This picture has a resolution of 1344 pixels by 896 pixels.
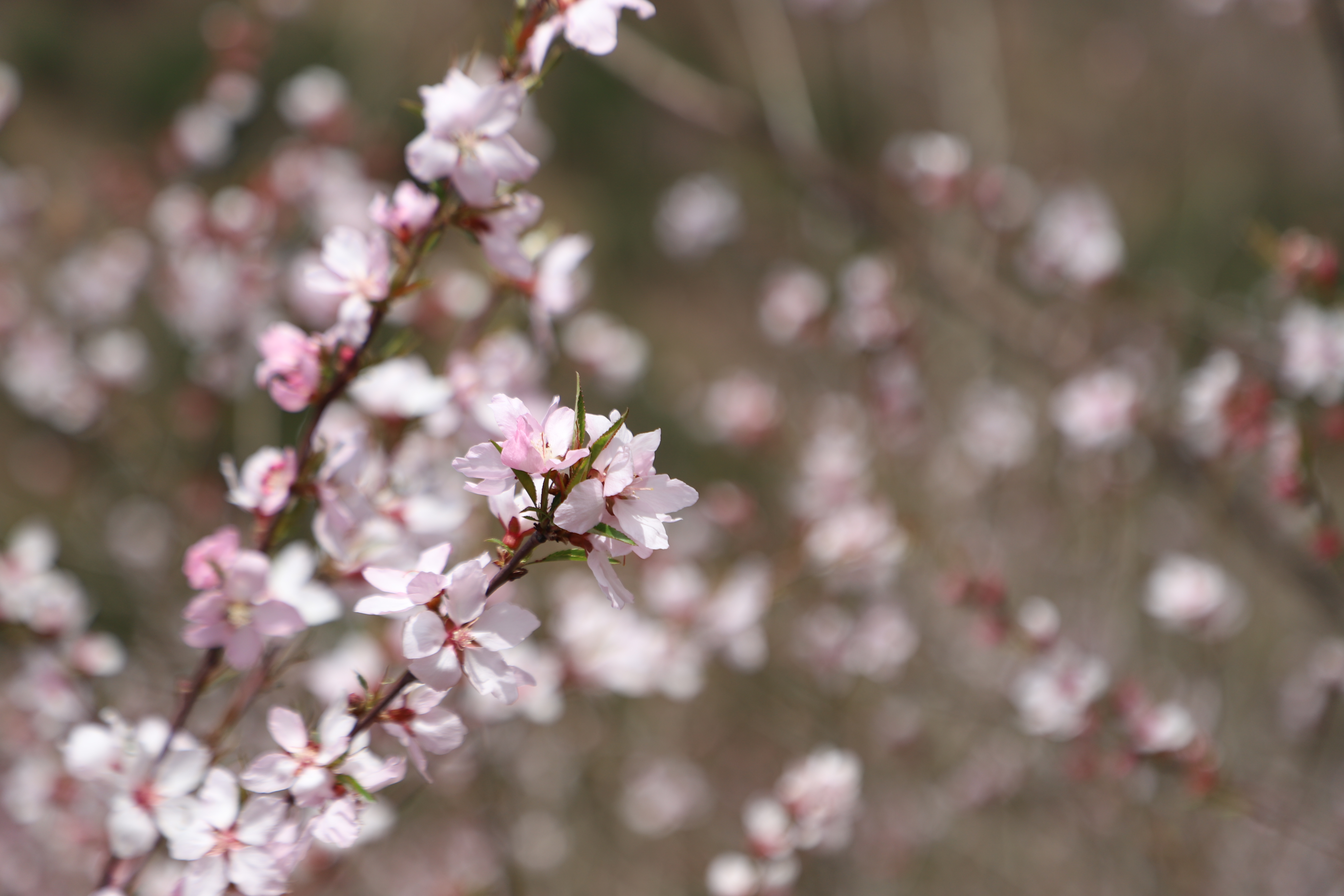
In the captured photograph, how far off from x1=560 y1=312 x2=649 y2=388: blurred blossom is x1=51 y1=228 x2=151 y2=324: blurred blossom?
160 centimetres

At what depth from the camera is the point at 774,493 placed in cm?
483

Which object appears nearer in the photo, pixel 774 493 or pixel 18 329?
pixel 18 329

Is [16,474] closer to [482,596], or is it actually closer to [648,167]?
[648,167]

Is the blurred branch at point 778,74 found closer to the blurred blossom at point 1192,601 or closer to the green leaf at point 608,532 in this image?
the blurred blossom at point 1192,601

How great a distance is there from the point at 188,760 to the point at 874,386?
2.17 meters

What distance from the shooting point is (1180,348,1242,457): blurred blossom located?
167 centimetres

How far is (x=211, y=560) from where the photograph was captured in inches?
33.7

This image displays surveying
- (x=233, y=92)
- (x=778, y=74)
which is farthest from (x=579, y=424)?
(x=778, y=74)

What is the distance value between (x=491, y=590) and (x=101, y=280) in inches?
106

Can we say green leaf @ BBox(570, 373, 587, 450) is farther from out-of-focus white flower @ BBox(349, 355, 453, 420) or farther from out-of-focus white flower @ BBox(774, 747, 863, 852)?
A: out-of-focus white flower @ BBox(774, 747, 863, 852)

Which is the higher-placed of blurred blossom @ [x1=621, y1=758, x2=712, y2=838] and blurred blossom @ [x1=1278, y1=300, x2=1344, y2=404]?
blurred blossom @ [x1=1278, y1=300, x2=1344, y2=404]

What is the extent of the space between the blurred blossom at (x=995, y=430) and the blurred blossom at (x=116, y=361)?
8.79 ft

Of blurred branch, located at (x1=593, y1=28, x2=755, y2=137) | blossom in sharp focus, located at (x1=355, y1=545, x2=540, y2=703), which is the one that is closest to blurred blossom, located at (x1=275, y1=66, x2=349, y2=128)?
blurred branch, located at (x1=593, y1=28, x2=755, y2=137)

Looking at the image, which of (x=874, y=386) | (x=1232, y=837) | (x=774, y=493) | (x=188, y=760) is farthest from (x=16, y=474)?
(x=1232, y=837)
